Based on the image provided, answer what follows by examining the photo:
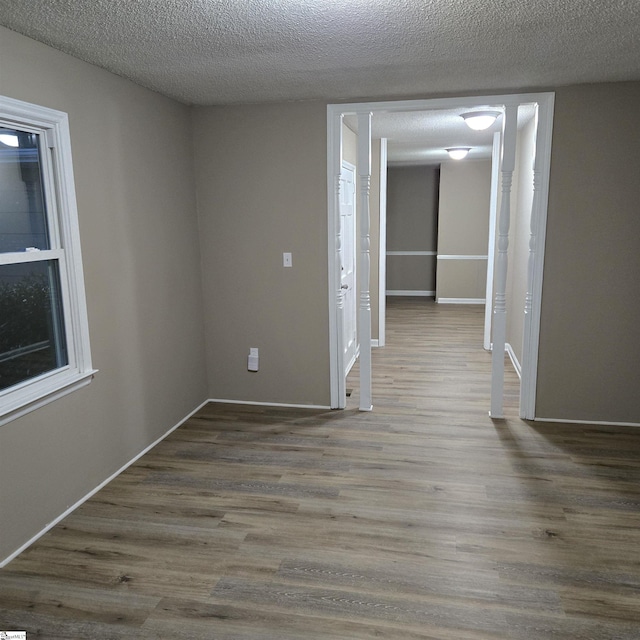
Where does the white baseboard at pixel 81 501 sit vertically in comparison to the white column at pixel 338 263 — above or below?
below

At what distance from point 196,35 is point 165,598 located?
2364mm

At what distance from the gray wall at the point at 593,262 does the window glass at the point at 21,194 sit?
3.03 metres

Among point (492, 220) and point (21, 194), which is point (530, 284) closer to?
point (492, 220)

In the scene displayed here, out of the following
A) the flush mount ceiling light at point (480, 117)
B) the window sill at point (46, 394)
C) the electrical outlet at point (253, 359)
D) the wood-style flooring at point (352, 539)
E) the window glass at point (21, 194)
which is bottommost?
the wood-style flooring at point (352, 539)

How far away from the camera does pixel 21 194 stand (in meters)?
2.56

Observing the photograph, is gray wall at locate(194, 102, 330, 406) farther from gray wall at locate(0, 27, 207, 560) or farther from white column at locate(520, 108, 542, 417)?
white column at locate(520, 108, 542, 417)

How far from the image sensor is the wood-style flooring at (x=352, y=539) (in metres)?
2.08

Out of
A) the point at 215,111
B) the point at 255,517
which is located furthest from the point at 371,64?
the point at 255,517

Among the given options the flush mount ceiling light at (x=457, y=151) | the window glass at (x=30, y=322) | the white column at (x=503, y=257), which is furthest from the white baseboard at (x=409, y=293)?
the window glass at (x=30, y=322)

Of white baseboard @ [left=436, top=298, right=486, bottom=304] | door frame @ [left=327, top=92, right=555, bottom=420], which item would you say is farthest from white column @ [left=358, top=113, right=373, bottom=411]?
white baseboard @ [left=436, top=298, right=486, bottom=304]

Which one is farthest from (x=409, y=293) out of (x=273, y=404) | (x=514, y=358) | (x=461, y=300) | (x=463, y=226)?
(x=273, y=404)

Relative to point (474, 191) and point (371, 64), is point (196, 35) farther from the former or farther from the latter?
point (474, 191)

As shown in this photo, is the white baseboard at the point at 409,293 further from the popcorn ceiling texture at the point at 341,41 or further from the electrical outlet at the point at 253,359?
the popcorn ceiling texture at the point at 341,41

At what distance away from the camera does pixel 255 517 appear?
2777mm
